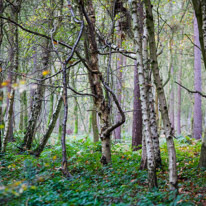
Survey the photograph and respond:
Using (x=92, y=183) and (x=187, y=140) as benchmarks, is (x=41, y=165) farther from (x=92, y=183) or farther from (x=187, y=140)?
(x=187, y=140)

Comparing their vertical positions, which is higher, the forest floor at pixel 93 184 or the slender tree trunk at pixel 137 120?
the slender tree trunk at pixel 137 120

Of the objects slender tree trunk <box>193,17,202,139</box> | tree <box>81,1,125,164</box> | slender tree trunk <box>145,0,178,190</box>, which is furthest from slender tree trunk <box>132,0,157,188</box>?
slender tree trunk <box>193,17,202,139</box>

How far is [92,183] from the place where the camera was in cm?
488

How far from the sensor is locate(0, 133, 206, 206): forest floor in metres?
3.40

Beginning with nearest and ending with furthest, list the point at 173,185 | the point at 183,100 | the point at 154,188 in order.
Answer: the point at 173,185, the point at 154,188, the point at 183,100

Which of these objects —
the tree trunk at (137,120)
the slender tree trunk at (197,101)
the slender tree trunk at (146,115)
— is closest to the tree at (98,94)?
the slender tree trunk at (146,115)

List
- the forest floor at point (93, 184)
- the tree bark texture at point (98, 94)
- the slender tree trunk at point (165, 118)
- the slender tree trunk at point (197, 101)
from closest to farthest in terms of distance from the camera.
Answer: the forest floor at point (93, 184)
the slender tree trunk at point (165, 118)
the tree bark texture at point (98, 94)
the slender tree trunk at point (197, 101)

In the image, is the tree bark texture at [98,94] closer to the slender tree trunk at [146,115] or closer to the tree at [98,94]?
the tree at [98,94]

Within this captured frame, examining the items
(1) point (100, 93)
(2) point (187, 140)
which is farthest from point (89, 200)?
(2) point (187, 140)

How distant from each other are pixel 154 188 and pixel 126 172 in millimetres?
1652

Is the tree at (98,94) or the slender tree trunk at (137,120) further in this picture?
the slender tree trunk at (137,120)

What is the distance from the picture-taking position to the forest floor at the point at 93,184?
3404mm

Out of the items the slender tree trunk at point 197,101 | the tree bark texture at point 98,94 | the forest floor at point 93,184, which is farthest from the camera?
the slender tree trunk at point 197,101

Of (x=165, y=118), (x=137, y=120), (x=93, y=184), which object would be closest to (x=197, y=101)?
(x=137, y=120)
